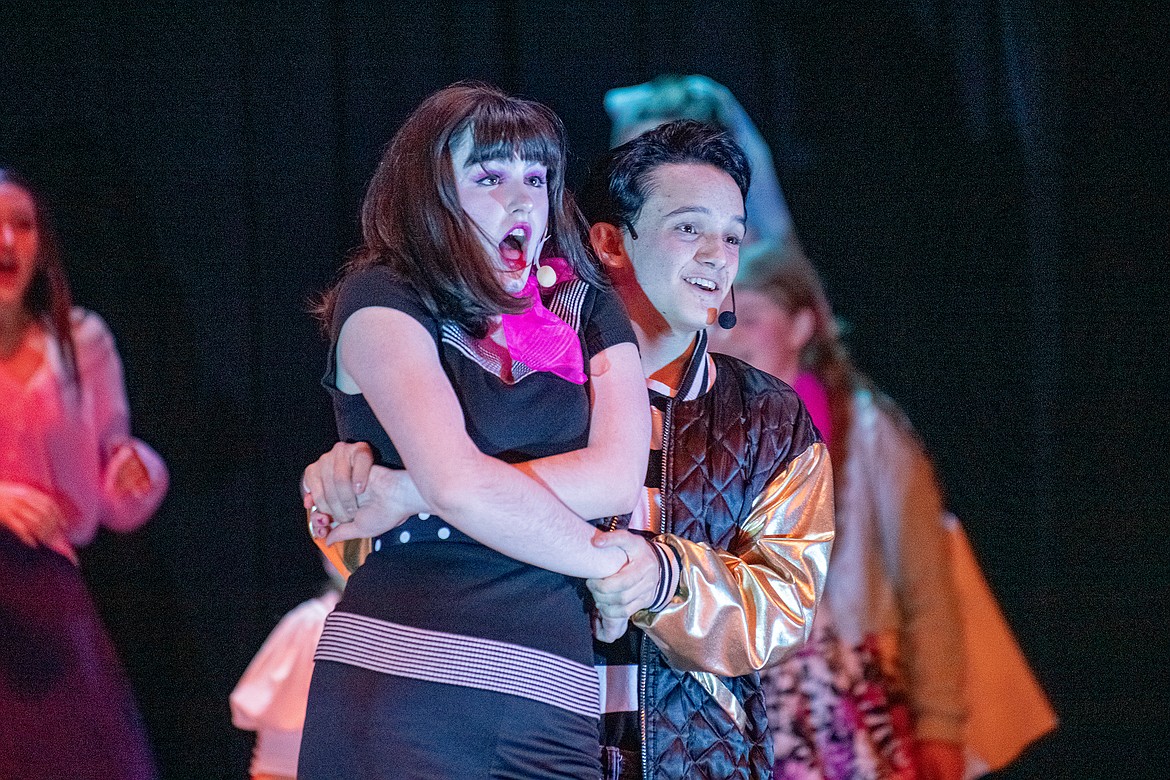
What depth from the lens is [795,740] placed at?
9.16 feet

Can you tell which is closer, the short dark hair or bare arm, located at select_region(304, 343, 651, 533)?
bare arm, located at select_region(304, 343, 651, 533)

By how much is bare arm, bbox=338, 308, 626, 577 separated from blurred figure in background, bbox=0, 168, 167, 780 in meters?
1.29

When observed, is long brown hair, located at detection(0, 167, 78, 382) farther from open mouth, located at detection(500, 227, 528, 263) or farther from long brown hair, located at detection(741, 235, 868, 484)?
long brown hair, located at detection(741, 235, 868, 484)

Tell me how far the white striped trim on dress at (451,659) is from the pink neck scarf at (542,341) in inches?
13.9

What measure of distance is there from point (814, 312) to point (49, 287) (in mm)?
1817

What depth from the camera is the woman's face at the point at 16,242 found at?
2455mm

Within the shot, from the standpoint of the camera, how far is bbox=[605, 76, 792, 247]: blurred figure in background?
269 centimetres

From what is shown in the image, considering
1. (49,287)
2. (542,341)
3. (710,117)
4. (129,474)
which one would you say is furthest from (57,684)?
(710,117)

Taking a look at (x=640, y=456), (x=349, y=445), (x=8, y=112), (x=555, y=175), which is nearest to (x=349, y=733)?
(x=349, y=445)

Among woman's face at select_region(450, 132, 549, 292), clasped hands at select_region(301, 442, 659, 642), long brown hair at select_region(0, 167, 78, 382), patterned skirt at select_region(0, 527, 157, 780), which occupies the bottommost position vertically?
patterned skirt at select_region(0, 527, 157, 780)

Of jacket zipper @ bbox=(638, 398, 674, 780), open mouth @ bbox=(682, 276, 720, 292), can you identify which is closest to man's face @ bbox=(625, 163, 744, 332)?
open mouth @ bbox=(682, 276, 720, 292)

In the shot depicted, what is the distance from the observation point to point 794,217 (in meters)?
2.91

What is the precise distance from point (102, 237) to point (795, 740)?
197 cm

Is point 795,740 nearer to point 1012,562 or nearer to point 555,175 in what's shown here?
point 1012,562
